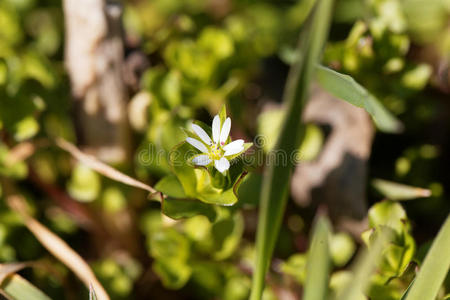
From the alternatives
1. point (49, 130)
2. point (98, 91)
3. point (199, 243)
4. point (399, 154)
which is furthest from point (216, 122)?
point (399, 154)

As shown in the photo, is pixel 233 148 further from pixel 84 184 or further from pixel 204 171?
pixel 84 184

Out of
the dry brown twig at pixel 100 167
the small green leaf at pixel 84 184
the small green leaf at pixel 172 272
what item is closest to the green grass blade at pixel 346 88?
the dry brown twig at pixel 100 167

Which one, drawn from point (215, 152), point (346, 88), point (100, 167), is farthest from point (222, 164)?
point (100, 167)

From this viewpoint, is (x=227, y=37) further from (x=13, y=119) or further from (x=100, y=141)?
(x=13, y=119)

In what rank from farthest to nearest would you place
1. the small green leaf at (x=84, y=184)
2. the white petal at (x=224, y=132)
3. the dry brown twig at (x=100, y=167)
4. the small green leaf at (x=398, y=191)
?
the small green leaf at (x=84, y=184)
the small green leaf at (x=398, y=191)
the dry brown twig at (x=100, y=167)
the white petal at (x=224, y=132)

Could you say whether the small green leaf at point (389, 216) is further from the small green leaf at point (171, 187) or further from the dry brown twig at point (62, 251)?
the dry brown twig at point (62, 251)

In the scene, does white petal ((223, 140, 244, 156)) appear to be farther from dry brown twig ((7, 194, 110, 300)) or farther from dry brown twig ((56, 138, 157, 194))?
dry brown twig ((7, 194, 110, 300))
